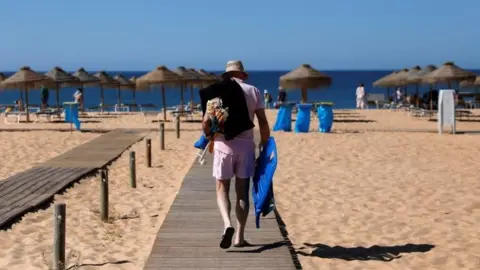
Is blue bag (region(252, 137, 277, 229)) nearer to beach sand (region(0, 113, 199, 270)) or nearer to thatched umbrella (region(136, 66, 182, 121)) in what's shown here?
beach sand (region(0, 113, 199, 270))

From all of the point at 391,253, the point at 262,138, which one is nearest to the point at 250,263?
the point at 262,138

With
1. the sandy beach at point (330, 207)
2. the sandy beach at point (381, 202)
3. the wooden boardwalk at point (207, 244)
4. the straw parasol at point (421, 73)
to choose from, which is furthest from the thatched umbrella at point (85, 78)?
the wooden boardwalk at point (207, 244)

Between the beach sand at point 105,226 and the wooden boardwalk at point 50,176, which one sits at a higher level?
the wooden boardwalk at point 50,176

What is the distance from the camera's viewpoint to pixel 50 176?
10.4 m

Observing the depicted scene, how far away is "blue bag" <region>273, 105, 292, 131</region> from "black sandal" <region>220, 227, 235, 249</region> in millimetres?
13983

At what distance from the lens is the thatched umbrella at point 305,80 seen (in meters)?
24.8

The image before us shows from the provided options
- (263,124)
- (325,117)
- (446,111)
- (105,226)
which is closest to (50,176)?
(105,226)

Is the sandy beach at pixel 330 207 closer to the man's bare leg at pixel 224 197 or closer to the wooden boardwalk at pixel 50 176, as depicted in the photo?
the wooden boardwalk at pixel 50 176

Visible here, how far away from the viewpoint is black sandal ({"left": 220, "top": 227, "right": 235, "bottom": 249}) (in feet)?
17.9

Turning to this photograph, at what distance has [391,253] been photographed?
20.4 feet

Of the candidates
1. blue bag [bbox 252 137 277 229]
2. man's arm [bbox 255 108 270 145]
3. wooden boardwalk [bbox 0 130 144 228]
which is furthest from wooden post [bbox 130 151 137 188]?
man's arm [bbox 255 108 270 145]

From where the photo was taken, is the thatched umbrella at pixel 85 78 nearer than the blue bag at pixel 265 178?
No

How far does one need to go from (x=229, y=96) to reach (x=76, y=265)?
170 centimetres

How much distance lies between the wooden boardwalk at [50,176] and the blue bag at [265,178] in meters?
2.76
